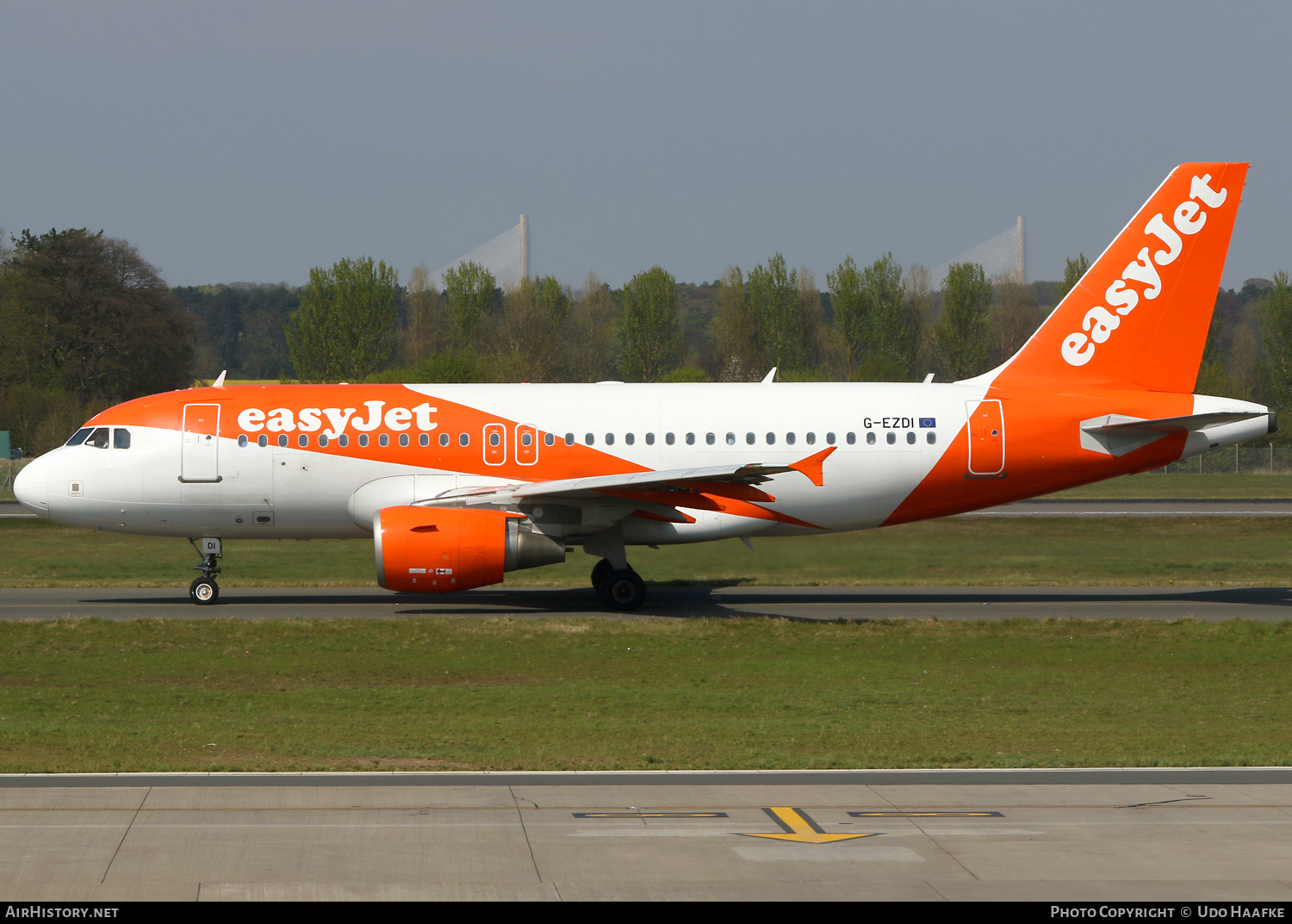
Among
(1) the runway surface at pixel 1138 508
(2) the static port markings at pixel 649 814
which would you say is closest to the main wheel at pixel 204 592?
(2) the static port markings at pixel 649 814

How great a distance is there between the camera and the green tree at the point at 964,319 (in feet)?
304

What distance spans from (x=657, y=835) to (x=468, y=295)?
300 ft

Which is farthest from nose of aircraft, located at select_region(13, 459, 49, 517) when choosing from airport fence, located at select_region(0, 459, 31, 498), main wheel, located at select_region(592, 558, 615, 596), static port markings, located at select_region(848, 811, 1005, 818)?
airport fence, located at select_region(0, 459, 31, 498)

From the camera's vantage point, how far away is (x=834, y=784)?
11.8m

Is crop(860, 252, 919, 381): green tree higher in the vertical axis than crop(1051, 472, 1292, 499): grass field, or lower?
higher

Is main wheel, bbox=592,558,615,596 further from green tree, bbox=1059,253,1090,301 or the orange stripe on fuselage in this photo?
green tree, bbox=1059,253,1090,301

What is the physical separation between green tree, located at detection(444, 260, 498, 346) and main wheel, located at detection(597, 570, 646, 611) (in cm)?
7500

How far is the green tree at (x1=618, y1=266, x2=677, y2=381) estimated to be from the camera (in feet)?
315

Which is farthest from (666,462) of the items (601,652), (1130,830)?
(1130,830)

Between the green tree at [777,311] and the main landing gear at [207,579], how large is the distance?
70.0m

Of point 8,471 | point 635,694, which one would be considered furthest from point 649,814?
point 8,471

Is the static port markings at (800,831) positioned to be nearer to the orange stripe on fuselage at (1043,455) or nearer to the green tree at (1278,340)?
the orange stripe on fuselage at (1043,455)

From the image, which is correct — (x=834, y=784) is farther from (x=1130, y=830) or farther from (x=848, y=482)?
(x=848, y=482)

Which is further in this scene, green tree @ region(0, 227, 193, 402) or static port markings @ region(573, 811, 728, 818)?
green tree @ region(0, 227, 193, 402)
